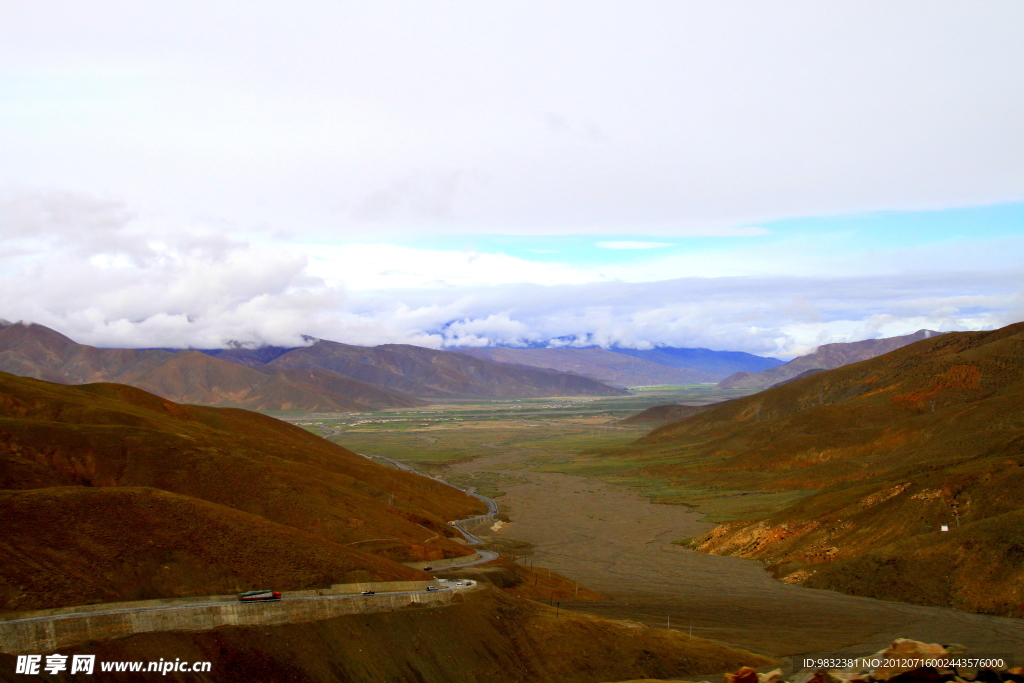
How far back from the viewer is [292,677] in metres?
37.0

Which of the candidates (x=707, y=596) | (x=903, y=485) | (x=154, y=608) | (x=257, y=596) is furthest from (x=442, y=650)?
(x=903, y=485)

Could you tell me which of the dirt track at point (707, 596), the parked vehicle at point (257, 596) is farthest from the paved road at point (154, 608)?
the dirt track at point (707, 596)

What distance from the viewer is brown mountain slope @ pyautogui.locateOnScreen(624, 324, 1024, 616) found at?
2359 inches

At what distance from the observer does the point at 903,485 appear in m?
79.3

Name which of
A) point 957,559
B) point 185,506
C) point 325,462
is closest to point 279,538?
point 185,506

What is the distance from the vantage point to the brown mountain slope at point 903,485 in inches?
2359

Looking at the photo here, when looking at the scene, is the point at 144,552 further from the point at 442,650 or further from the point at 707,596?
the point at 707,596

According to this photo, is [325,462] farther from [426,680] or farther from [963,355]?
[963,355]

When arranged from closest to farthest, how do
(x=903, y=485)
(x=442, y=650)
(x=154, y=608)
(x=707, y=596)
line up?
(x=154, y=608), (x=442, y=650), (x=707, y=596), (x=903, y=485)

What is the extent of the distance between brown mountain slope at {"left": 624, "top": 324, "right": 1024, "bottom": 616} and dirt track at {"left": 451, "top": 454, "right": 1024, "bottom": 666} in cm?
306

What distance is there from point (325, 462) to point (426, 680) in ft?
230

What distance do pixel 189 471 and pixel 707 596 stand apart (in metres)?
47.5

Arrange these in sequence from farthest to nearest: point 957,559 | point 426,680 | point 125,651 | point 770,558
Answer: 1. point 770,558
2. point 957,559
3. point 426,680
4. point 125,651

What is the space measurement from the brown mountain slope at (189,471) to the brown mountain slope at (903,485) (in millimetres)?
35117
